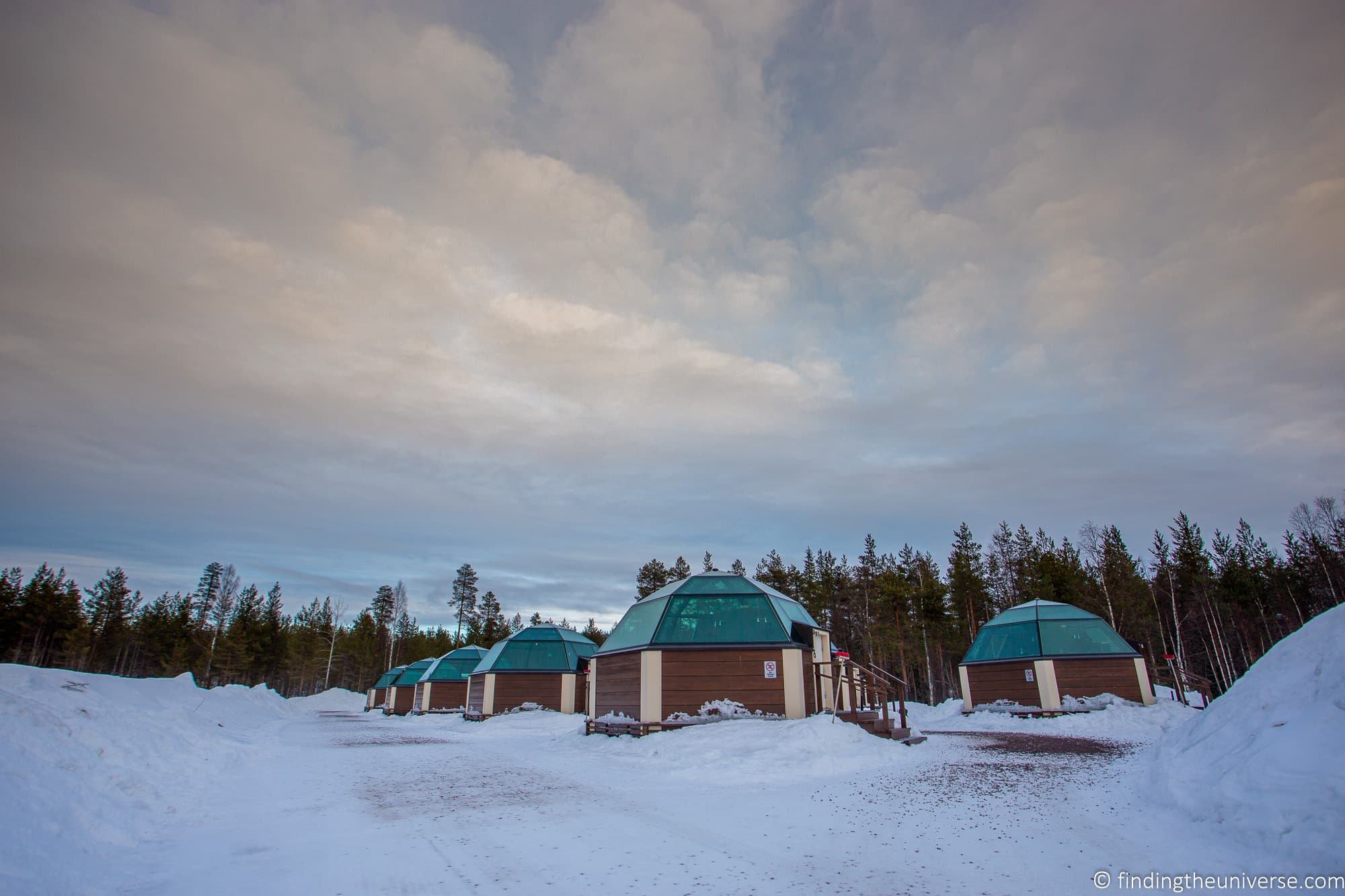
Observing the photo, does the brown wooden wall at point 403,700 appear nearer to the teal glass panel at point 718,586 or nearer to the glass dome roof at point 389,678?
the glass dome roof at point 389,678

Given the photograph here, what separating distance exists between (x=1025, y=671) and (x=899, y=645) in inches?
731

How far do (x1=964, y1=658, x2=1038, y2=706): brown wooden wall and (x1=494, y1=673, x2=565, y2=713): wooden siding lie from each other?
2100cm

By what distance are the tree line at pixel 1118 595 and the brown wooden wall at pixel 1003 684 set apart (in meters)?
12.9

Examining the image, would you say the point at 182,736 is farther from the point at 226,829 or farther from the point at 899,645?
the point at 899,645

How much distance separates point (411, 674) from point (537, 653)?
75.0 feet

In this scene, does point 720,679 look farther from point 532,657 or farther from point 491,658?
point 491,658

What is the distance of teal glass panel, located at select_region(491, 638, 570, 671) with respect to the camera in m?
34.8

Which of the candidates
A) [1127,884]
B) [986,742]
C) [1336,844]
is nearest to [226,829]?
[1127,884]

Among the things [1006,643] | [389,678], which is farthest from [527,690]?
[389,678]

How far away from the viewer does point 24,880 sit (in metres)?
4.71

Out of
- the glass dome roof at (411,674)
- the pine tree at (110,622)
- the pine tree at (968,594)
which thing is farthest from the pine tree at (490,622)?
the pine tree at (968,594)

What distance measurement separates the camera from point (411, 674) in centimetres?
5156

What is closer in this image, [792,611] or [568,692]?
[792,611]

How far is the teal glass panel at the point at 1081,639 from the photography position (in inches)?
996
